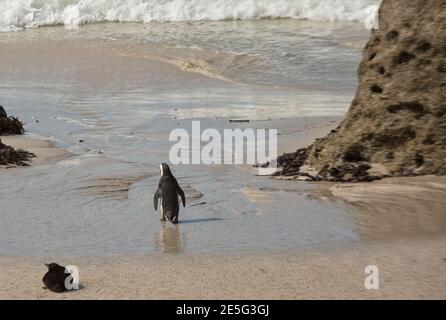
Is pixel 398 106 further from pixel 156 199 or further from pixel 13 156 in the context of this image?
pixel 13 156

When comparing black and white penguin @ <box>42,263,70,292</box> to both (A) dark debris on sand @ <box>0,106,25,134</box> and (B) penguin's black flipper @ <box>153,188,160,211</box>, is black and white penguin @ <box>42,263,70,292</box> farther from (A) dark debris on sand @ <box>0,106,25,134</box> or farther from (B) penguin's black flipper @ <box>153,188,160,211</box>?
(A) dark debris on sand @ <box>0,106,25,134</box>

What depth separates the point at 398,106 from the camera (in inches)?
311

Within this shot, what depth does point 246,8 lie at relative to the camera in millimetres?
27422

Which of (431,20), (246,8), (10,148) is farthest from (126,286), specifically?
(246,8)

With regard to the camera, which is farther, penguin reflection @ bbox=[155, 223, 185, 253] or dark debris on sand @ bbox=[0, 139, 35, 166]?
dark debris on sand @ bbox=[0, 139, 35, 166]

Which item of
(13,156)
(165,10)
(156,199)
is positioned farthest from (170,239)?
(165,10)

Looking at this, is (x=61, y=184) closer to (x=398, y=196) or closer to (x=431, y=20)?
(x=398, y=196)

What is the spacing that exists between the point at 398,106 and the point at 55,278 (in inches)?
164

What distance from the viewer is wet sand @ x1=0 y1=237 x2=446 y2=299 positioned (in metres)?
4.85

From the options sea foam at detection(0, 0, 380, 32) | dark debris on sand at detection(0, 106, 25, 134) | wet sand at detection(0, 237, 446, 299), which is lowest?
wet sand at detection(0, 237, 446, 299)

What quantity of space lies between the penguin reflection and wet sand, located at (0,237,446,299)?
0.24 meters

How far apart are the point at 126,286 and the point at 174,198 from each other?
75.0 inches

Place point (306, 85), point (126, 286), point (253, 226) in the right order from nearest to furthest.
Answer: point (126, 286) → point (253, 226) → point (306, 85)

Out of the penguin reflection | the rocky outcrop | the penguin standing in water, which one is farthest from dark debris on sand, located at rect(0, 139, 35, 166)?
the penguin reflection
